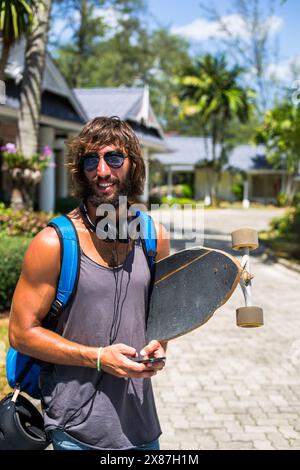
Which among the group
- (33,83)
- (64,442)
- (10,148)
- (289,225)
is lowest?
(289,225)

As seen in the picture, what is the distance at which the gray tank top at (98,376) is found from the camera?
2.04 metres

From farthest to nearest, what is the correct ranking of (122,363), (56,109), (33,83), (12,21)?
(56,109) < (33,83) < (12,21) < (122,363)

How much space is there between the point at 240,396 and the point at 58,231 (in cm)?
391

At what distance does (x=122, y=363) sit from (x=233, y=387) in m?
4.04

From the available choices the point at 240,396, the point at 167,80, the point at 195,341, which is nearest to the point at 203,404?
the point at 240,396

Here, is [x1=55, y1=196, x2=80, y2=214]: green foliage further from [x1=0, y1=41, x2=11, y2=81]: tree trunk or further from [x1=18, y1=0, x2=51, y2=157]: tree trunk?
[x1=0, y1=41, x2=11, y2=81]: tree trunk

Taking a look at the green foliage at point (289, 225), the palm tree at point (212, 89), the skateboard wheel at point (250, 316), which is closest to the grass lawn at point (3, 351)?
the skateboard wheel at point (250, 316)

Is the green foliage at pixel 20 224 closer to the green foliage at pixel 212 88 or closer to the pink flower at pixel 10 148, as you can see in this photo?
the pink flower at pixel 10 148

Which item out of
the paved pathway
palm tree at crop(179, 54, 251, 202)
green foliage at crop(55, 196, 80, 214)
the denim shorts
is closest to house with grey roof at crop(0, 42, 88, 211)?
green foliage at crop(55, 196, 80, 214)

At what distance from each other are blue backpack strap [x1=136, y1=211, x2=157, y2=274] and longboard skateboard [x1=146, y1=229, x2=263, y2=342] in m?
0.04

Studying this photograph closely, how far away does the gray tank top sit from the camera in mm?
2041

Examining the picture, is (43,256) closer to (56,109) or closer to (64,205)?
(56,109)

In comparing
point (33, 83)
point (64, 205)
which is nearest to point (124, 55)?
point (64, 205)

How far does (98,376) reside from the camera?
2.07 m
